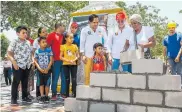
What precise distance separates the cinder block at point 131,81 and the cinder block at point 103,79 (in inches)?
3.4

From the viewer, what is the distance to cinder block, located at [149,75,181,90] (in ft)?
12.9

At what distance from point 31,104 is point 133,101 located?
266 cm

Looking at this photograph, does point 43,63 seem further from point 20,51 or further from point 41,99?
point 41,99

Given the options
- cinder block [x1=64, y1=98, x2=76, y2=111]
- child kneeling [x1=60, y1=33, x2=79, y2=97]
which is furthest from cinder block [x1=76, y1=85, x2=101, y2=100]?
child kneeling [x1=60, y1=33, x2=79, y2=97]

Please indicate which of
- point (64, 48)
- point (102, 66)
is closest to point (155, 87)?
point (102, 66)

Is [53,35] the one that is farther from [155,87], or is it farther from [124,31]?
[155,87]

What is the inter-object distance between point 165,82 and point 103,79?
887 millimetres

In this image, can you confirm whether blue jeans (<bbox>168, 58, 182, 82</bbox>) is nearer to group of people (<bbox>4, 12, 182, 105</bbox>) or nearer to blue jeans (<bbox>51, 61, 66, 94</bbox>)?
group of people (<bbox>4, 12, 182, 105</bbox>)

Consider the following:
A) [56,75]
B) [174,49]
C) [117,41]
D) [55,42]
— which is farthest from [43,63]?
[174,49]

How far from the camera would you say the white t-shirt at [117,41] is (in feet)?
17.9

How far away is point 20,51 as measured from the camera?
251 inches

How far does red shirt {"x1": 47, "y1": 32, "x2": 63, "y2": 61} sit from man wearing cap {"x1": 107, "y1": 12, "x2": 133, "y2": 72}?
1.61 meters

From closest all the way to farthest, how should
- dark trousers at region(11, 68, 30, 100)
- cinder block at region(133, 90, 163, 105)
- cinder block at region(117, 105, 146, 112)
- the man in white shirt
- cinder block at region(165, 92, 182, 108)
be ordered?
1. cinder block at region(165, 92, 182, 108)
2. cinder block at region(133, 90, 163, 105)
3. cinder block at region(117, 105, 146, 112)
4. the man in white shirt
5. dark trousers at region(11, 68, 30, 100)

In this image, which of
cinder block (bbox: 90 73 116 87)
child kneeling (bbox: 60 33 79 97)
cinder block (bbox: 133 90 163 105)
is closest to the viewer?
cinder block (bbox: 133 90 163 105)
